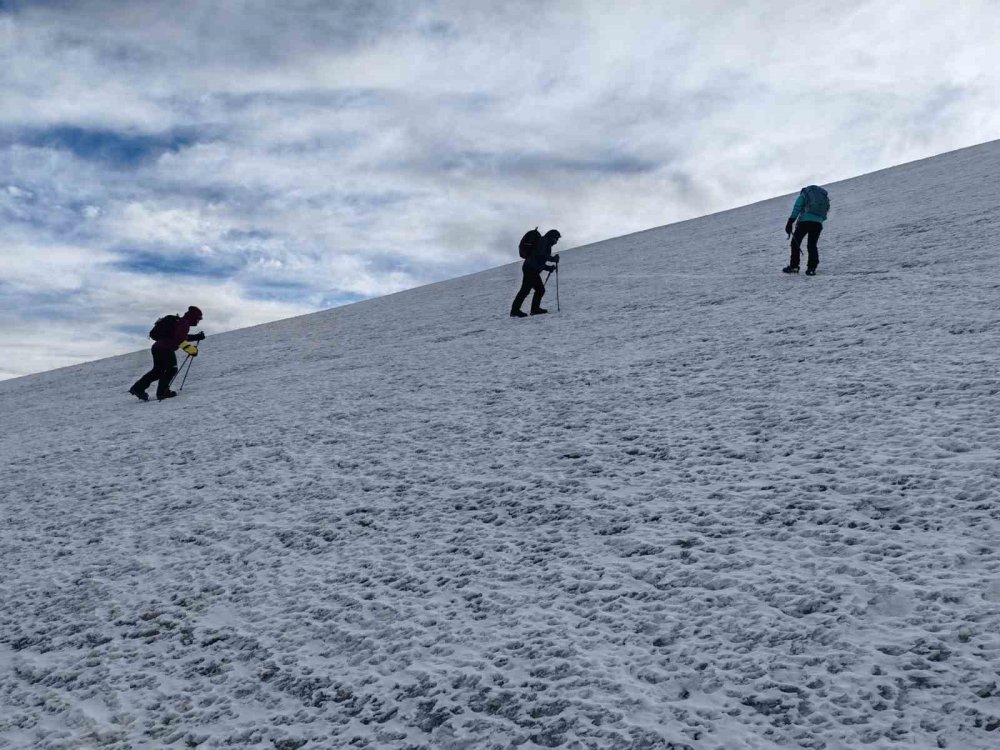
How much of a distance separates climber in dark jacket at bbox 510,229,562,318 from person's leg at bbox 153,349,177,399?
4.98 meters

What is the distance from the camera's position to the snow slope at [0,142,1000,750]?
8.50 feet

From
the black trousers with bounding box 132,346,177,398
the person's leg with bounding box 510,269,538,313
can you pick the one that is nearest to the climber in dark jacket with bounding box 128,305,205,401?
the black trousers with bounding box 132,346,177,398

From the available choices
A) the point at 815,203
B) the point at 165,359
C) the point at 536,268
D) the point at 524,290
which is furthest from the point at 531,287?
the point at 165,359

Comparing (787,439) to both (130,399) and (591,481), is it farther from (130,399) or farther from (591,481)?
(130,399)

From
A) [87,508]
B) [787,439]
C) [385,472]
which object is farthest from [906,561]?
[87,508]

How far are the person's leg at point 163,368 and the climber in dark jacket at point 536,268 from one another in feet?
16.3

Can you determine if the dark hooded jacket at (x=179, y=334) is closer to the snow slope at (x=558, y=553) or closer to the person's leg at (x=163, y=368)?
the person's leg at (x=163, y=368)

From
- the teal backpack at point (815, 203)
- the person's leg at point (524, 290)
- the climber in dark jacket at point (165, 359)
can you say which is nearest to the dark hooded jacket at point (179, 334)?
the climber in dark jacket at point (165, 359)

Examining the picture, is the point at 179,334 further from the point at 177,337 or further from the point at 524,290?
the point at 524,290

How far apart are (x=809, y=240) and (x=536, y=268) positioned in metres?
3.87

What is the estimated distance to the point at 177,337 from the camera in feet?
32.9

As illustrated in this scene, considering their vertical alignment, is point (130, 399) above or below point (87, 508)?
above

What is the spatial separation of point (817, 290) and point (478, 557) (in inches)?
267

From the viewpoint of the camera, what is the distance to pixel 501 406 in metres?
6.42
